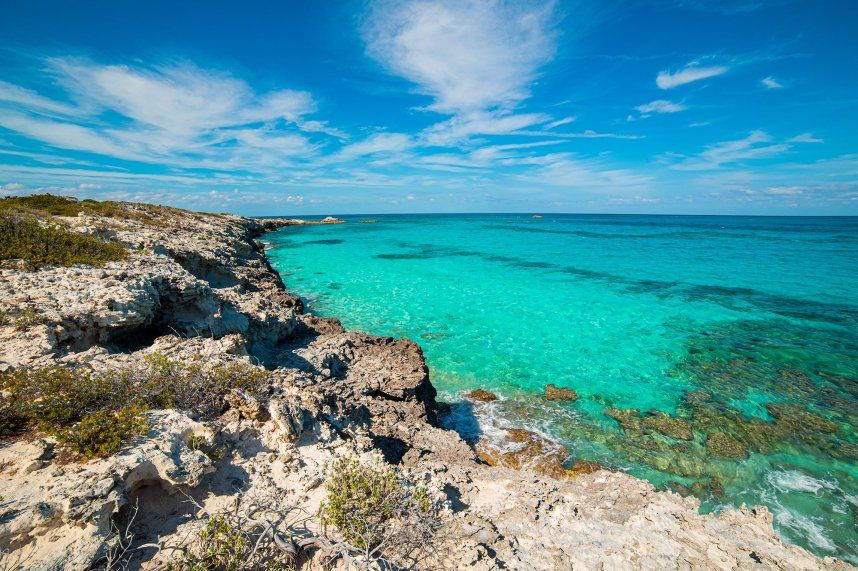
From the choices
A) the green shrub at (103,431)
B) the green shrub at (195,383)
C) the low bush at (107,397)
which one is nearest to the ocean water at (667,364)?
the green shrub at (195,383)

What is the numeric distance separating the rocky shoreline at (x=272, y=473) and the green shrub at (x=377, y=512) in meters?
0.22

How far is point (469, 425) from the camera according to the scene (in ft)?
33.2

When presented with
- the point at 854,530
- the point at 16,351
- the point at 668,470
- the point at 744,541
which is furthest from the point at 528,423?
the point at 16,351

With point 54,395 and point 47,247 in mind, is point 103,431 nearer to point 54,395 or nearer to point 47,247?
point 54,395

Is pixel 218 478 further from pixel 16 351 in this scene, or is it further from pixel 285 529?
pixel 16 351

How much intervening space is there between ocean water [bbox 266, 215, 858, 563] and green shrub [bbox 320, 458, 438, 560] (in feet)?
17.1

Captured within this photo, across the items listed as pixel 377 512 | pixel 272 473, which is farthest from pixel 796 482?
pixel 272 473

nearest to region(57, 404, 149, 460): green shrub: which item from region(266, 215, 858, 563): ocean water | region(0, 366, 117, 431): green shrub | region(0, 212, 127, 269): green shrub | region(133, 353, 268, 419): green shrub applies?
region(0, 366, 117, 431): green shrub

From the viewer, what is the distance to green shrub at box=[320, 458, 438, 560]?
4.14 metres

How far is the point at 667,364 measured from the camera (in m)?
14.3

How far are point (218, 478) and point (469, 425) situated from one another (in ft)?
22.3

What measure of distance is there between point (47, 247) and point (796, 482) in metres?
20.0

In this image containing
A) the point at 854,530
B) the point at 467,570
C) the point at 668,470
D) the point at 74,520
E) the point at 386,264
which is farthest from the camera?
the point at 386,264

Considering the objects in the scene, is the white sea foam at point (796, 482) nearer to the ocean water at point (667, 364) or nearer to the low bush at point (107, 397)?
the ocean water at point (667, 364)
